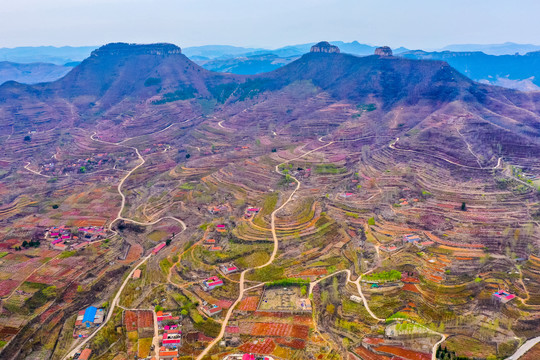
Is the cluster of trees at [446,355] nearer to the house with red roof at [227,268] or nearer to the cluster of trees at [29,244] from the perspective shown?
the house with red roof at [227,268]

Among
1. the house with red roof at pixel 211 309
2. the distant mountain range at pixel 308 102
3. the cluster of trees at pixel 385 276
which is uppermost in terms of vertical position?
the distant mountain range at pixel 308 102

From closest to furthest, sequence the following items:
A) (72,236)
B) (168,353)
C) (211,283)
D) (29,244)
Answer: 1. (168,353)
2. (211,283)
3. (29,244)
4. (72,236)

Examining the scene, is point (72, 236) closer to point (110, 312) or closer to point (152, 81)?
point (110, 312)

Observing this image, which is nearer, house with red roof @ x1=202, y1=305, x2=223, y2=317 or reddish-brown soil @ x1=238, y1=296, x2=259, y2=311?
house with red roof @ x1=202, y1=305, x2=223, y2=317

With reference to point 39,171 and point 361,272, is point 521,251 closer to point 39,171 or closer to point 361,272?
point 361,272

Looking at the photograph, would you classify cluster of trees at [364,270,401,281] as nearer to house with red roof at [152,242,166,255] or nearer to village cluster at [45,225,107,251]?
house with red roof at [152,242,166,255]

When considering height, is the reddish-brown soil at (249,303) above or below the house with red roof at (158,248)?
below

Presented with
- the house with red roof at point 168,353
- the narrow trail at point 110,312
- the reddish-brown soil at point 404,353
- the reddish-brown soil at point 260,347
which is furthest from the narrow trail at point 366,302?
the narrow trail at point 110,312

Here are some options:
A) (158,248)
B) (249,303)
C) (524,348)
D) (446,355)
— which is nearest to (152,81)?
(158,248)

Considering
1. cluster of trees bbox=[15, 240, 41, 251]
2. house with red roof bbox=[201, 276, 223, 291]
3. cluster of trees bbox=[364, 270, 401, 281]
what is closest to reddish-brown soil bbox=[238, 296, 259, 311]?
house with red roof bbox=[201, 276, 223, 291]

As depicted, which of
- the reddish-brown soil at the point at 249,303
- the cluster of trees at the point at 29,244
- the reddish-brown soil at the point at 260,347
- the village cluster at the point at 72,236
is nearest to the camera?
the reddish-brown soil at the point at 260,347

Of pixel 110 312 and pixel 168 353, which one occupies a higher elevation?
pixel 168 353

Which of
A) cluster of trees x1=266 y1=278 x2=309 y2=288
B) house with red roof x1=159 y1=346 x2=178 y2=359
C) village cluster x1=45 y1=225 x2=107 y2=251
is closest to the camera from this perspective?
house with red roof x1=159 y1=346 x2=178 y2=359
